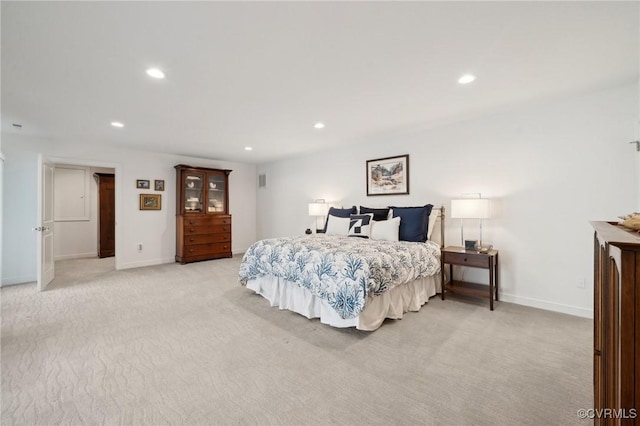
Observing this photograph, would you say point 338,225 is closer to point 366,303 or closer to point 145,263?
point 366,303

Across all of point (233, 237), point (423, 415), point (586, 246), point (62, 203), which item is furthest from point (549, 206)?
point (62, 203)

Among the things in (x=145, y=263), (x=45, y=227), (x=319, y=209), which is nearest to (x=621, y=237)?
(x=319, y=209)

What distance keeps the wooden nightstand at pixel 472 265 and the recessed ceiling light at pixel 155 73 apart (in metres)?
3.53

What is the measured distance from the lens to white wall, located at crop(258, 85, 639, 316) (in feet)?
8.75

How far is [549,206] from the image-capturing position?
2.99m

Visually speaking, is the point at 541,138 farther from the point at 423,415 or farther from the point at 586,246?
the point at 423,415

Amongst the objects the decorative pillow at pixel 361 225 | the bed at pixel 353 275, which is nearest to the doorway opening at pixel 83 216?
the bed at pixel 353 275

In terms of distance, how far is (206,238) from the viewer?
228 inches

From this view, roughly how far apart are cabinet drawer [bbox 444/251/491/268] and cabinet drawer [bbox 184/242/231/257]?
4.64 meters

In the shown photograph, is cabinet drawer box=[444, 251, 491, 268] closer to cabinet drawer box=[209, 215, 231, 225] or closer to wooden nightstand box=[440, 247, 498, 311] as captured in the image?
wooden nightstand box=[440, 247, 498, 311]

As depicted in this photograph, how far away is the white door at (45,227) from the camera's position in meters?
3.79

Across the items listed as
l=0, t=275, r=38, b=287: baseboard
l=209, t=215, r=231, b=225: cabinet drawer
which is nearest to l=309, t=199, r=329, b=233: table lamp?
l=209, t=215, r=231, b=225: cabinet drawer

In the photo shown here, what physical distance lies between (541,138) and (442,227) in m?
1.49

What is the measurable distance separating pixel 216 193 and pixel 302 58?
4.77m
